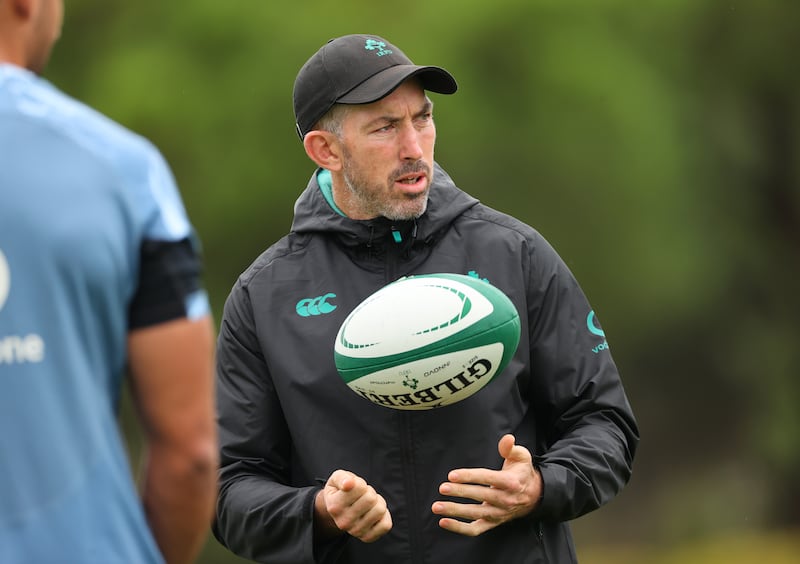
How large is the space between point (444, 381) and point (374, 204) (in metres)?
0.65

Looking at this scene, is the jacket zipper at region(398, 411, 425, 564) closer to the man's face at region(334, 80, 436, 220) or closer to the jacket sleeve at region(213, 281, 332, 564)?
the jacket sleeve at region(213, 281, 332, 564)

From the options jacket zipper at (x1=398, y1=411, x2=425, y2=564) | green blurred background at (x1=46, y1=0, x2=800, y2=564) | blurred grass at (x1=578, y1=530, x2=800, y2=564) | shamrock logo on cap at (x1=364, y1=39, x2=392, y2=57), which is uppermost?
shamrock logo on cap at (x1=364, y1=39, x2=392, y2=57)

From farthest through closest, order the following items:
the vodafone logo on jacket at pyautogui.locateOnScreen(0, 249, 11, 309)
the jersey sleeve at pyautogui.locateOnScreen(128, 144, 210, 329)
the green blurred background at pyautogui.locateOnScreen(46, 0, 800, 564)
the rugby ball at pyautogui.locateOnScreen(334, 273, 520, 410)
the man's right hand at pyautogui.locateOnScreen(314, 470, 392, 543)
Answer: the green blurred background at pyautogui.locateOnScreen(46, 0, 800, 564) < the rugby ball at pyautogui.locateOnScreen(334, 273, 520, 410) < the man's right hand at pyautogui.locateOnScreen(314, 470, 392, 543) < the jersey sleeve at pyautogui.locateOnScreen(128, 144, 210, 329) < the vodafone logo on jacket at pyautogui.locateOnScreen(0, 249, 11, 309)

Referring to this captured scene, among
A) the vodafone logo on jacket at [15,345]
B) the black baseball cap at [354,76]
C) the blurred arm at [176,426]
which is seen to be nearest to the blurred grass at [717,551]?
the black baseball cap at [354,76]

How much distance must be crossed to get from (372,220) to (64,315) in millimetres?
1804

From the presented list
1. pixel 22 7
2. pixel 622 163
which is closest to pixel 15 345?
pixel 22 7

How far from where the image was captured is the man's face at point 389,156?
3.92 metres

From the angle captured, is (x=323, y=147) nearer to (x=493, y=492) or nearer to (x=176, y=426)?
(x=493, y=492)

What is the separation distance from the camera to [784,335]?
47.7ft

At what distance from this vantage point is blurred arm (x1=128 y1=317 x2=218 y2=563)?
2.30 metres

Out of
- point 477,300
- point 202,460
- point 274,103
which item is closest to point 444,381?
point 477,300

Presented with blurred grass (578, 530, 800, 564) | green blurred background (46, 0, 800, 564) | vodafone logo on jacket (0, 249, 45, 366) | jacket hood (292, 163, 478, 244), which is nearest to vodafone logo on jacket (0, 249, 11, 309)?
vodafone logo on jacket (0, 249, 45, 366)

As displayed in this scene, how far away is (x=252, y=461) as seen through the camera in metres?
3.89

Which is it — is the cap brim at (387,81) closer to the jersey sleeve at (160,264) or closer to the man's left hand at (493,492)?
the man's left hand at (493,492)
